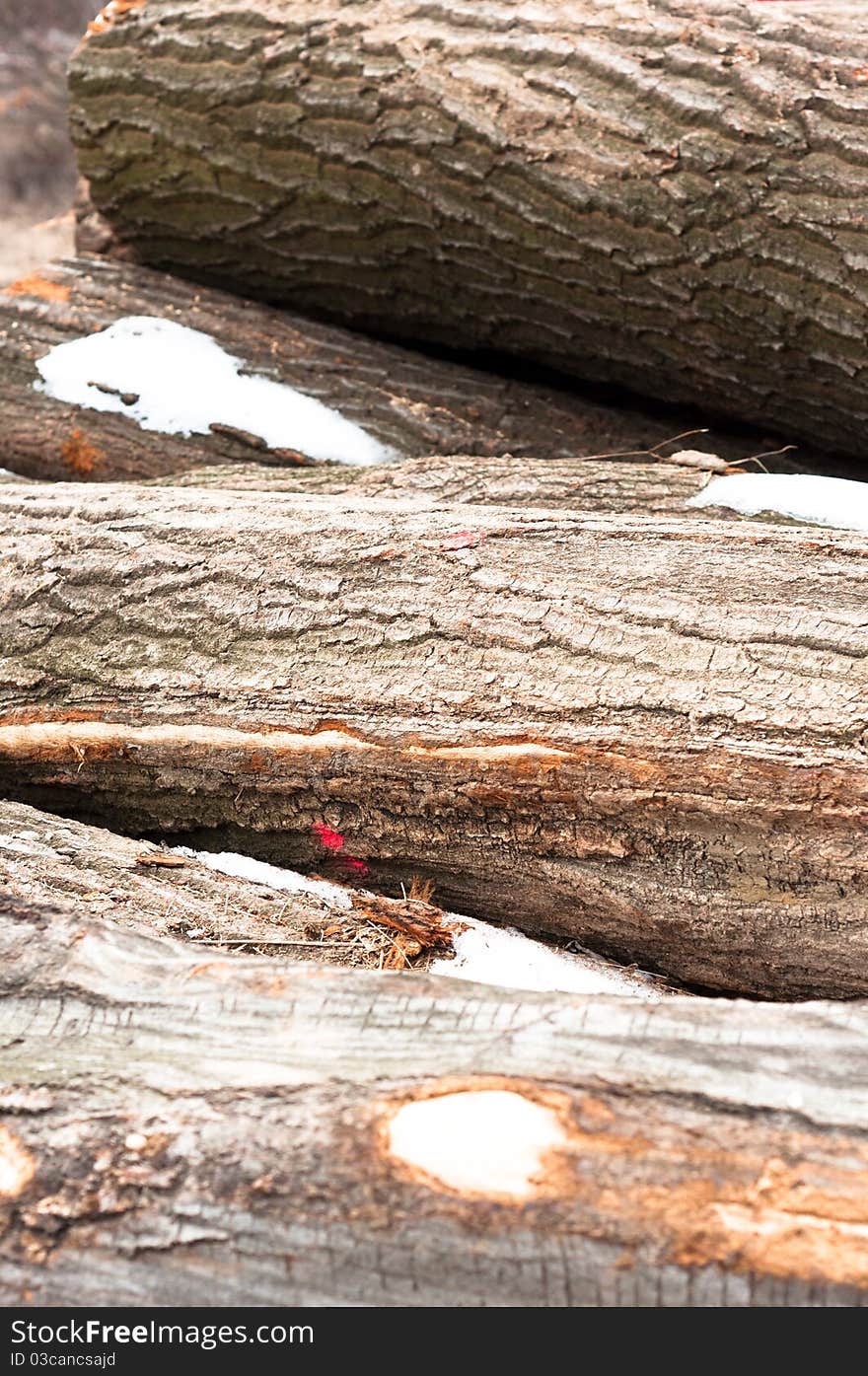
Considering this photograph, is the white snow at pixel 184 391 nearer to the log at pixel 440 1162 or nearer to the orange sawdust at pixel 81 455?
the orange sawdust at pixel 81 455

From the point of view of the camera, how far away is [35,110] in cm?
777

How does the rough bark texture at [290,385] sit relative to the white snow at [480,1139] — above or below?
above

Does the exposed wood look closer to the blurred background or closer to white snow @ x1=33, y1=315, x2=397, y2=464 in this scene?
white snow @ x1=33, y1=315, x2=397, y2=464

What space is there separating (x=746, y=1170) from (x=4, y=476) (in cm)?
304

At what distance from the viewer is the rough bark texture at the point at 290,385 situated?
12.3 feet

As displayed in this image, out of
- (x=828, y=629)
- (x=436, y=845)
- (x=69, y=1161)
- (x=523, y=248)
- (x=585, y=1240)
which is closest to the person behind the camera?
(x=585, y=1240)

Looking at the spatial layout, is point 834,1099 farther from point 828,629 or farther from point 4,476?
point 4,476

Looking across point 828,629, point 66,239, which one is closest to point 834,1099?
point 828,629

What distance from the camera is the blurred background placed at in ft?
24.6

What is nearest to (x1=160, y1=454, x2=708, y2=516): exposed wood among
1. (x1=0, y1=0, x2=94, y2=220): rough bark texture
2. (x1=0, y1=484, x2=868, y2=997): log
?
(x1=0, y1=484, x2=868, y2=997): log

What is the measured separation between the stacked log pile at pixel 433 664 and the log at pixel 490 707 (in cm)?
1

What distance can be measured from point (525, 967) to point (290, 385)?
2.25 meters

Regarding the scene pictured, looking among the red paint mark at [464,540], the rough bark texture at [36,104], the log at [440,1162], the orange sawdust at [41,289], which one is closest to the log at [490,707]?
the red paint mark at [464,540]
